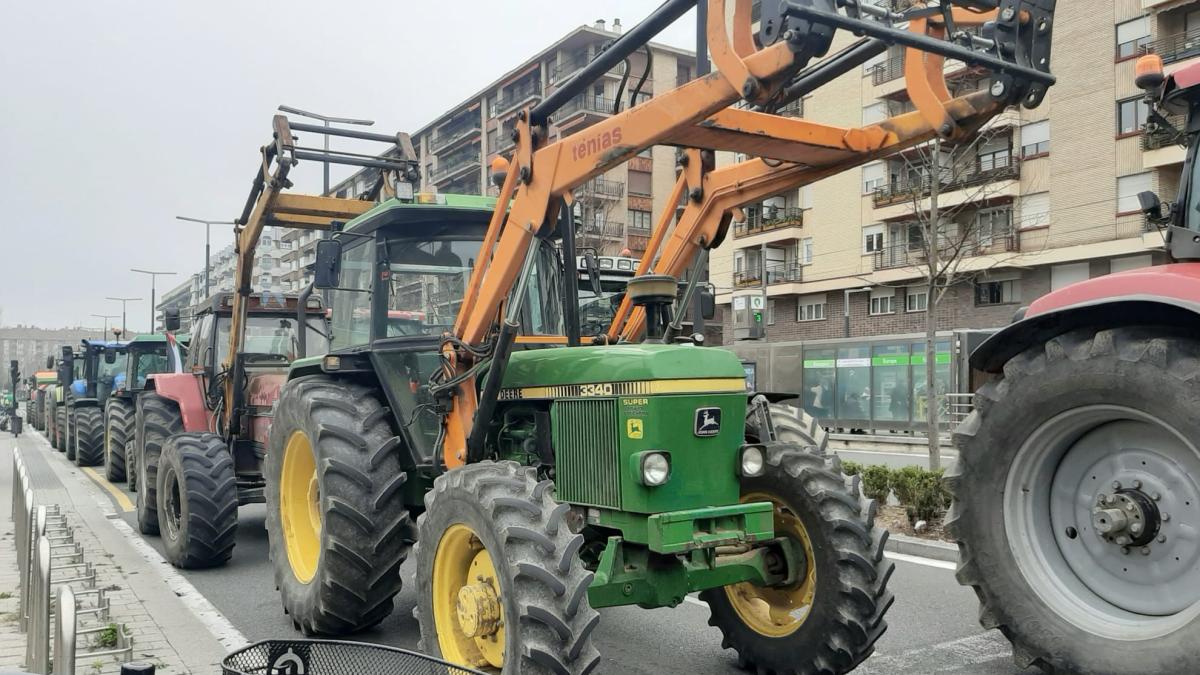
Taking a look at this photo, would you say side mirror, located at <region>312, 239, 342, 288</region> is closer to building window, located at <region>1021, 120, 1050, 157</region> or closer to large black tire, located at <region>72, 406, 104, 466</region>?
large black tire, located at <region>72, 406, 104, 466</region>

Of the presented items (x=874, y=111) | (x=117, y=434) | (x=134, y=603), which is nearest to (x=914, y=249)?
(x=874, y=111)

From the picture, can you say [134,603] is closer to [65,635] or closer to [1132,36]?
[65,635]

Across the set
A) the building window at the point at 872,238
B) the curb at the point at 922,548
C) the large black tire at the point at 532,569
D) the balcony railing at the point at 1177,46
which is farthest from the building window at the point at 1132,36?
the large black tire at the point at 532,569

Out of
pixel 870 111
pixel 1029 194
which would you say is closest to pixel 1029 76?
pixel 1029 194

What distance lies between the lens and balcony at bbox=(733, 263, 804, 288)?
4044cm

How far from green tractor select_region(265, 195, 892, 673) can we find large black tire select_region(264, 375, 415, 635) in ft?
0.04

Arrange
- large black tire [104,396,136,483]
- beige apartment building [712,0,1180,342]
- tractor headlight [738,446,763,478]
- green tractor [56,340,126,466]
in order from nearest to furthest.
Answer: tractor headlight [738,446,763,478] < large black tire [104,396,136,483] < green tractor [56,340,126,466] < beige apartment building [712,0,1180,342]

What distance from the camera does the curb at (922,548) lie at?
8.16m

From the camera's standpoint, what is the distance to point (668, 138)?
461 cm

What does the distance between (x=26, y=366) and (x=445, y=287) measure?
87.2m

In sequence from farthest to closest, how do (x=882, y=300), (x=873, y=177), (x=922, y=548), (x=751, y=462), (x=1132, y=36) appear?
(x=873, y=177) → (x=882, y=300) → (x=1132, y=36) → (x=922, y=548) → (x=751, y=462)

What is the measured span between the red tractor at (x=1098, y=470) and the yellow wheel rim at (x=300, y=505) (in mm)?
4222

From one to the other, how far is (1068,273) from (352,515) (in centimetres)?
2988

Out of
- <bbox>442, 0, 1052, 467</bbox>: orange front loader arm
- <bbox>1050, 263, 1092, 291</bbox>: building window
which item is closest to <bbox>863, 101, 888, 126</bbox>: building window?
<bbox>1050, 263, 1092, 291</bbox>: building window
